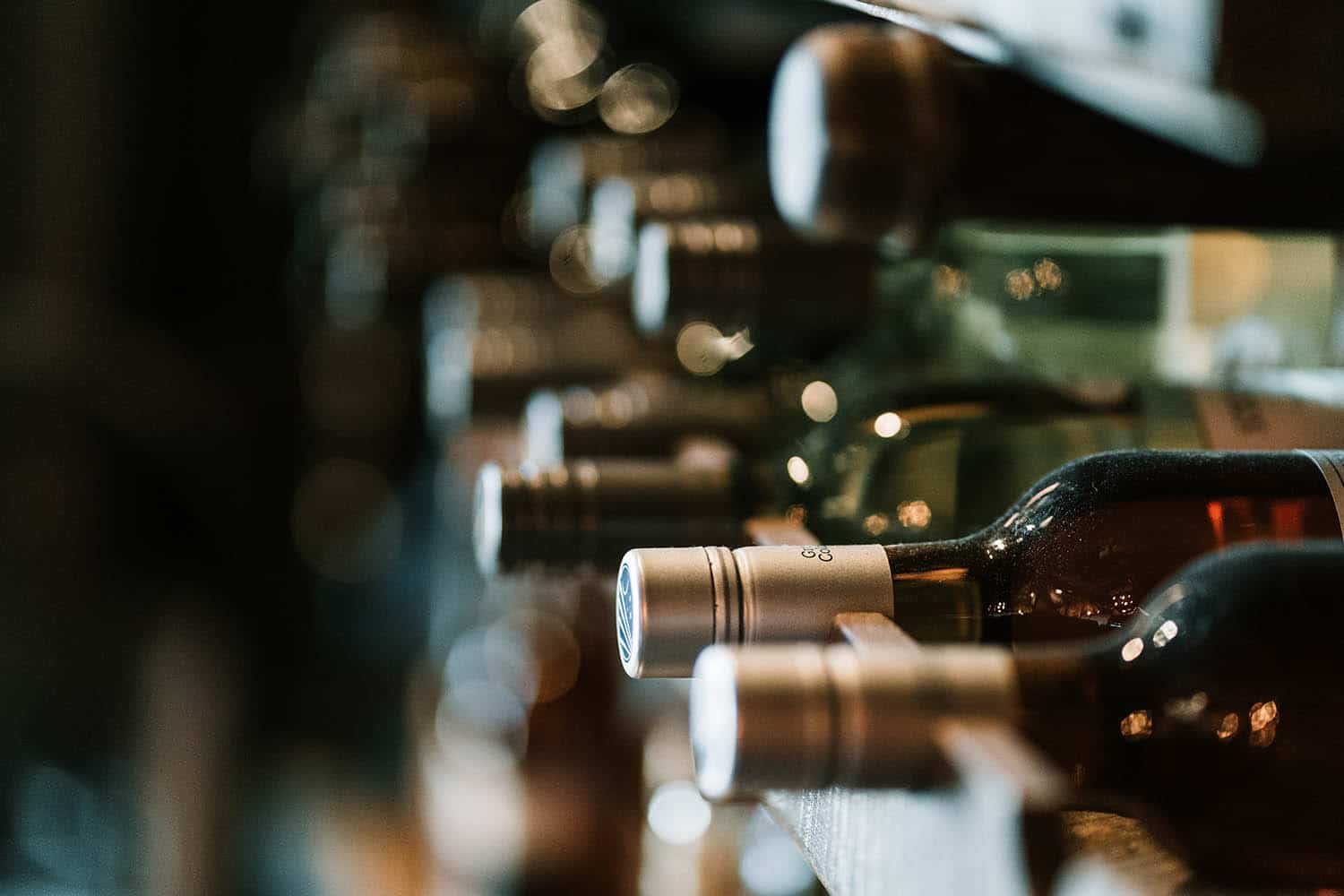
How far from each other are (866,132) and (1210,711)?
0.77ft

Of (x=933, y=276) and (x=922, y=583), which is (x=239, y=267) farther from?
(x=922, y=583)

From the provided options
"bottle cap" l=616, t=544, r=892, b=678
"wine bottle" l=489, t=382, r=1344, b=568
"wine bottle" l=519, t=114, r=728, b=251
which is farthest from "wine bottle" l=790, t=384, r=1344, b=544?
"wine bottle" l=519, t=114, r=728, b=251

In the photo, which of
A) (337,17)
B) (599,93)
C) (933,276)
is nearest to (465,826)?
(933,276)

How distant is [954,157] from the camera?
1.49ft

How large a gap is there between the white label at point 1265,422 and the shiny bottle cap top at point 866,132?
0.36ft

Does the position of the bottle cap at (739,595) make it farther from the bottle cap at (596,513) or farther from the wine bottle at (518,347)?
the wine bottle at (518,347)

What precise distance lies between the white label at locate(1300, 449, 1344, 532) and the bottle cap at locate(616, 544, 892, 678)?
0.32 ft

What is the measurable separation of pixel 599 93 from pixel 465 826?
1.89 feet

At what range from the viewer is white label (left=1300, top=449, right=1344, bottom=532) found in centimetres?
29

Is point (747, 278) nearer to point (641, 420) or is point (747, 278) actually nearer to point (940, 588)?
point (641, 420)

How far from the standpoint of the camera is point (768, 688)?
8.4 inches

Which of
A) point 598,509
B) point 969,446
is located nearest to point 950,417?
point 969,446

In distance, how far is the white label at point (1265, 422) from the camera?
1.28ft

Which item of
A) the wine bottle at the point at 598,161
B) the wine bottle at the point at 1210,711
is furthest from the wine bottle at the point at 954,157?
the wine bottle at the point at 598,161
